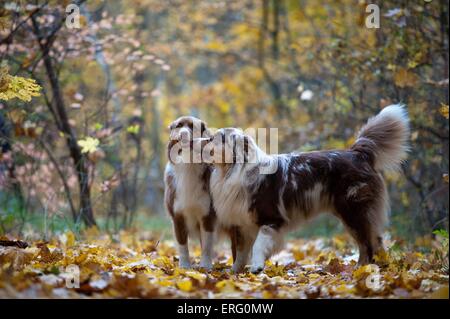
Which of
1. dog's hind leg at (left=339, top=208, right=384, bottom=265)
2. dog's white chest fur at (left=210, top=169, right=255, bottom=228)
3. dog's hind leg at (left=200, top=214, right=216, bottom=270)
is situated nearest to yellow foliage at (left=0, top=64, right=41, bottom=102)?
dog's white chest fur at (left=210, top=169, right=255, bottom=228)

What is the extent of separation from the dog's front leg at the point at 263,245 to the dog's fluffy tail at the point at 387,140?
4.57ft

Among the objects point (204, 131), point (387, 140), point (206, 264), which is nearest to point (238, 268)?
point (206, 264)

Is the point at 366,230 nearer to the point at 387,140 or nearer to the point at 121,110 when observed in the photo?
the point at 387,140

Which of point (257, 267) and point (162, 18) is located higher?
point (162, 18)

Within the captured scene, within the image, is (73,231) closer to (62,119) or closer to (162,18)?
(62,119)

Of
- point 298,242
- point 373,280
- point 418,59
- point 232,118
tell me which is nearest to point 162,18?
point 232,118

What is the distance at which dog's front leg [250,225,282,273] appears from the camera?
6.29 m

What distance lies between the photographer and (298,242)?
1205 cm

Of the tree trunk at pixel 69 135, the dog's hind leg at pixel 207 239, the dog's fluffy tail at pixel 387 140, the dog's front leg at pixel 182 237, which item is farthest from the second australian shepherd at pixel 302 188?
the tree trunk at pixel 69 135

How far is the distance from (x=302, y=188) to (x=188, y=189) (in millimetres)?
1276

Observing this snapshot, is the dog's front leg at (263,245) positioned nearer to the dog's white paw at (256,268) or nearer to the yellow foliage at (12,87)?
the dog's white paw at (256,268)

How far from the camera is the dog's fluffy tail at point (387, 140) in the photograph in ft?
22.3

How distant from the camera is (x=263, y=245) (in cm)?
636
